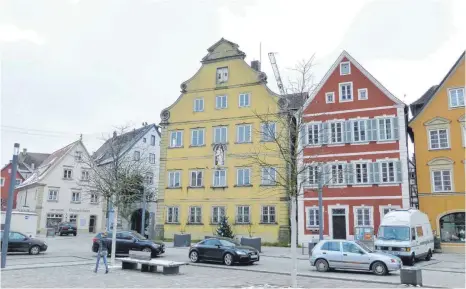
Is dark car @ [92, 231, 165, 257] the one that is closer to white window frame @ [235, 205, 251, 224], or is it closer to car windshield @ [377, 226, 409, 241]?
car windshield @ [377, 226, 409, 241]

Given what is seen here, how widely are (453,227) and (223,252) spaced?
19.5 m

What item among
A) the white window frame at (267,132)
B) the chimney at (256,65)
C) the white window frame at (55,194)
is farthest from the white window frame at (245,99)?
the white window frame at (55,194)

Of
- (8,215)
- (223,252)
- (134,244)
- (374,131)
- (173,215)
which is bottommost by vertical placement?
(223,252)

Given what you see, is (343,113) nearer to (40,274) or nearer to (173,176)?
(173,176)


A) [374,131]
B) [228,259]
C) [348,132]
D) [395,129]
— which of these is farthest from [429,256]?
[228,259]

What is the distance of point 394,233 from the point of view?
23.9 m

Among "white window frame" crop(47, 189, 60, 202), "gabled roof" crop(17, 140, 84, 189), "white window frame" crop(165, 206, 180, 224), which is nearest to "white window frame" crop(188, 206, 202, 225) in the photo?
"white window frame" crop(165, 206, 180, 224)

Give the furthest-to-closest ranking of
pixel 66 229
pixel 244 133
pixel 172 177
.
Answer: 1. pixel 66 229
2. pixel 172 177
3. pixel 244 133

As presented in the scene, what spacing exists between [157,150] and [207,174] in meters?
23.6

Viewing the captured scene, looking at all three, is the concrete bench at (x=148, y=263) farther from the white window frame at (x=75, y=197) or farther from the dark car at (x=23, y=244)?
the white window frame at (x=75, y=197)

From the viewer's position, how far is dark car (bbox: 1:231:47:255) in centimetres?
2564

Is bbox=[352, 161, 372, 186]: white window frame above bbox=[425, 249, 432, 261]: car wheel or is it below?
above

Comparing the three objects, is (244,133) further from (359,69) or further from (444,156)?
(444,156)

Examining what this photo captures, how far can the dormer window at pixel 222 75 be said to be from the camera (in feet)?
136
